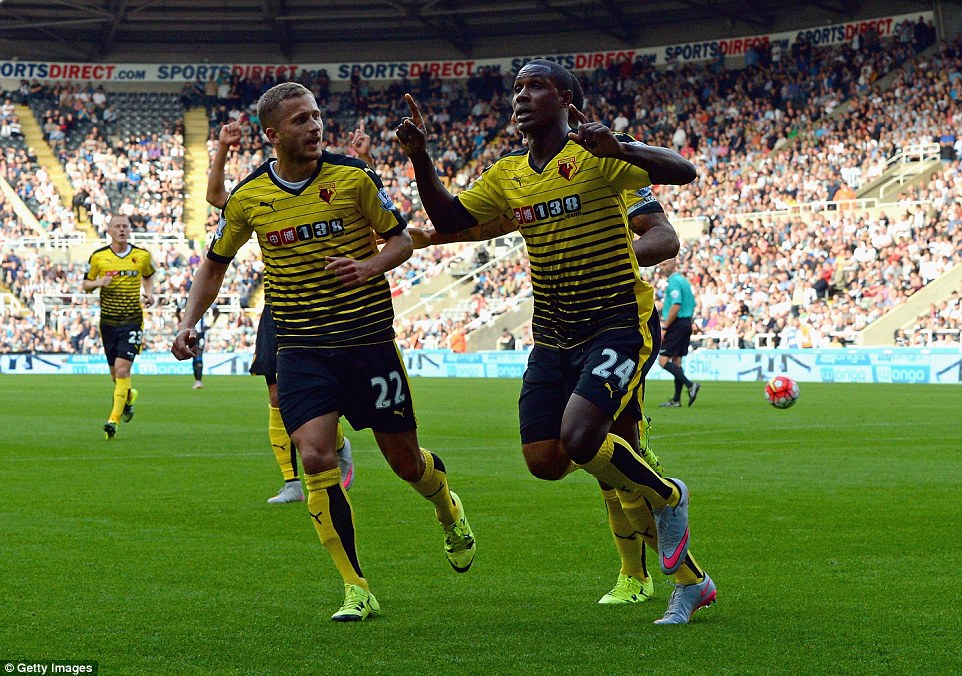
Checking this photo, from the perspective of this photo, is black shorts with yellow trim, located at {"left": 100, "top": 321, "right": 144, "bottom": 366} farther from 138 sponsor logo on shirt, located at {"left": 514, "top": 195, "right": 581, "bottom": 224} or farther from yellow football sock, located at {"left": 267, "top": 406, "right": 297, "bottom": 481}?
138 sponsor logo on shirt, located at {"left": 514, "top": 195, "right": 581, "bottom": 224}

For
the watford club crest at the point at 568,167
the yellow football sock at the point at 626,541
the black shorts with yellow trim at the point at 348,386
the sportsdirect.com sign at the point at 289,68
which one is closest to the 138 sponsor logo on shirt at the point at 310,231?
the black shorts with yellow trim at the point at 348,386

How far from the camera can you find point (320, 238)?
6.27m

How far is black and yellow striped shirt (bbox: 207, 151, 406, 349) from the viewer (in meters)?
6.26

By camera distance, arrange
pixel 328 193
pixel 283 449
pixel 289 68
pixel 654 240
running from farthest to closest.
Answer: pixel 289 68 → pixel 283 449 → pixel 328 193 → pixel 654 240

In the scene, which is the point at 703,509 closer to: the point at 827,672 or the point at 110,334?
the point at 827,672

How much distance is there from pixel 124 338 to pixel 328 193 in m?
10.4

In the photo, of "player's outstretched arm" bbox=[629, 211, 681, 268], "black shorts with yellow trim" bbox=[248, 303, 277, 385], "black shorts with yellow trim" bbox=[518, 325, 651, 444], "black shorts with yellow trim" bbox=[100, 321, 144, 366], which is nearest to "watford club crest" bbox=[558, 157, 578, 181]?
"player's outstretched arm" bbox=[629, 211, 681, 268]

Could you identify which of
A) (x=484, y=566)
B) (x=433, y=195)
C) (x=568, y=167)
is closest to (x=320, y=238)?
(x=433, y=195)

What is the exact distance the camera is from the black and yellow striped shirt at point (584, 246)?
19.3ft

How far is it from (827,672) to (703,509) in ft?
14.9

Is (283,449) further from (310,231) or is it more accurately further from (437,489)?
(310,231)

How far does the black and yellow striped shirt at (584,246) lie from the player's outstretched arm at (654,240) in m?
0.05
